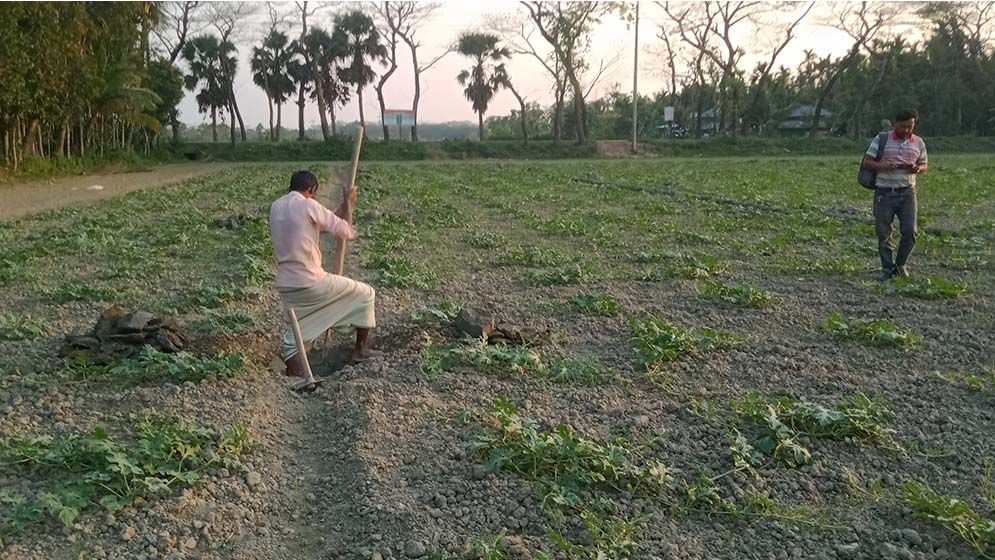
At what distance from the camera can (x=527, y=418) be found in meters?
4.38

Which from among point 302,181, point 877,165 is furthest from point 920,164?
point 302,181

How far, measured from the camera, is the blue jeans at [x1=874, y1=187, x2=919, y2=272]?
313 inches

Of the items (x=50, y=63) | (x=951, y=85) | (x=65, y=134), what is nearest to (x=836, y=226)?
(x=50, y=63)

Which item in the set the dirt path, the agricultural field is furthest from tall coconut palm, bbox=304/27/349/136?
the agricultural field

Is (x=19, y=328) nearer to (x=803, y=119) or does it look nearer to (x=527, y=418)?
(x=527, y=418)

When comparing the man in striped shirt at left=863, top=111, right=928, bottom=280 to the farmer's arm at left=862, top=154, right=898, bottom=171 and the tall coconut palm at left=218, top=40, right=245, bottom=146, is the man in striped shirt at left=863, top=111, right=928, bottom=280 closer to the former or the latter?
the farmer's arm at left=862, top=154, right=898, bottom=171

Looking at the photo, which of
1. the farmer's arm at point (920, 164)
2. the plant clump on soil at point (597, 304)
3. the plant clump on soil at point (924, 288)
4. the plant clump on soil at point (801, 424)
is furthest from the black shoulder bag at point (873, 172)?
the plant clump on soil at point (801, 424)

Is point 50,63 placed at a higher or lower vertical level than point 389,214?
higher

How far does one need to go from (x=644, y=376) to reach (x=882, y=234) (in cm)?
446

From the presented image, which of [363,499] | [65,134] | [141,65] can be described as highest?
[141,65]

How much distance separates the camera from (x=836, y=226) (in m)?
12.4

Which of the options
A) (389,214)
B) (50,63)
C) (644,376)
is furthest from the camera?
(50,63)

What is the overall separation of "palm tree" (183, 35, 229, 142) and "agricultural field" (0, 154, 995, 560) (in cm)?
5083

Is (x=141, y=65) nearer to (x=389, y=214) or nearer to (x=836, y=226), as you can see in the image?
(x=389, y=214)
